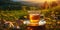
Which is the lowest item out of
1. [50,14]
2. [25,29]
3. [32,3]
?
[25,29]

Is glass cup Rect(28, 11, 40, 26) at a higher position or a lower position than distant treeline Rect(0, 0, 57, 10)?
lower

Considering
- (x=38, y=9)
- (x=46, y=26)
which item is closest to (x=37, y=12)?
(x=38, y=9)

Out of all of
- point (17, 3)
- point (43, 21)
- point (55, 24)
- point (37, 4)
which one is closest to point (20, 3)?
point (17, 3)

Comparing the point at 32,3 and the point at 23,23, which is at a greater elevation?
the point at 32,3

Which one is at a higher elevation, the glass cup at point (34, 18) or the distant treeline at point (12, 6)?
the distant treeline at point (12, 6)

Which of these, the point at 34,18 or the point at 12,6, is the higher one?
the point at 12,6

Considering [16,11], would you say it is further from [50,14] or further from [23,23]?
[50,14]

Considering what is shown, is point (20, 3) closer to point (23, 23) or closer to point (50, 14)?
point (23, 23)

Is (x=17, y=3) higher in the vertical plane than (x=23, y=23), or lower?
higher

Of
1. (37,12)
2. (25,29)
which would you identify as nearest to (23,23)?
(25,29)
